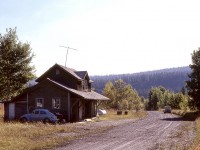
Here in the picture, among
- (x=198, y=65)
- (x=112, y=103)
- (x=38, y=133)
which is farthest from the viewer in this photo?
(x=112, y=103)

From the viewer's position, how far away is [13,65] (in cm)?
5259

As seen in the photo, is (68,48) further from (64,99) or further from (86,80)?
(64,99)

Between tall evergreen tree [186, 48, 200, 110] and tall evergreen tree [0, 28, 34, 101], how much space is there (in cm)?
2698

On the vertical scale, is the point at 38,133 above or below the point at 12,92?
below

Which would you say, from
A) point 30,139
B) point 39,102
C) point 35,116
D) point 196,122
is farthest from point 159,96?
point 30,139

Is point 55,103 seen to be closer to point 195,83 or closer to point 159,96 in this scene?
point 195,83

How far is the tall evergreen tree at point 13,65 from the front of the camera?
2050 inches

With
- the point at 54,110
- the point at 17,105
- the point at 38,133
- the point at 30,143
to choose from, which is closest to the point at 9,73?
the point at 17,105

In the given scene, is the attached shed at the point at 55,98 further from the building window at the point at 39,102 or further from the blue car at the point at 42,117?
the blue car at the point at 42,117

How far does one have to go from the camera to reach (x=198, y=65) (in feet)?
189

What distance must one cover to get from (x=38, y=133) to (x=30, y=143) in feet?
16.2

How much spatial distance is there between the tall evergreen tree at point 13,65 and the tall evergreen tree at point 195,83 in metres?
27.0

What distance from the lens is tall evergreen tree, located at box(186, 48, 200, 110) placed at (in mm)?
57213

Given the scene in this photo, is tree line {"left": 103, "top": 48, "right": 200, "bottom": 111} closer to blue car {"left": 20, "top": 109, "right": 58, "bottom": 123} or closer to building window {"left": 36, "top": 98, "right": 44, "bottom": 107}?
building window {"left": 36, "top": 98, "right": 44, "bottom": 107}
